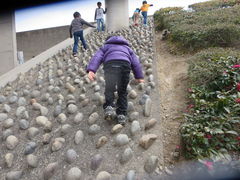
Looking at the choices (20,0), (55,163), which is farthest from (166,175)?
(20,0)

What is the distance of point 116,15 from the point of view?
27.0 ft

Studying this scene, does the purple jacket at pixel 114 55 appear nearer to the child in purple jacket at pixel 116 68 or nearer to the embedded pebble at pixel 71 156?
the child in purple jacket at pixel 116 68

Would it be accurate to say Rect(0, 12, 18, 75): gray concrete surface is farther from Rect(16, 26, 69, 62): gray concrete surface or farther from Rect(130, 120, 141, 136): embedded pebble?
Rect(16, 26, 69, 62): gray concrete surface

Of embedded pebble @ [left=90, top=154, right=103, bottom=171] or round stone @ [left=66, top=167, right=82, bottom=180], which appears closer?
round stone @ [left=66, top=167, right=82, bottom=180]

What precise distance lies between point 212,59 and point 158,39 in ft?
11.3

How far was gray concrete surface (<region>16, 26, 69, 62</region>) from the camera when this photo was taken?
1436 centimetres

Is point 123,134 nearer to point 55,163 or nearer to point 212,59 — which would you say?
point 55,163

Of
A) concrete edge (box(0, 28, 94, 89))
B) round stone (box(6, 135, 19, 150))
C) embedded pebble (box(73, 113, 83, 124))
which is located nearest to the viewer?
round stone (box(6, 135, 19, 150))

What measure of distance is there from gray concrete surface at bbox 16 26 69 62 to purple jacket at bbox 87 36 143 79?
12.7 meters

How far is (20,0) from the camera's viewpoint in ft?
2.95

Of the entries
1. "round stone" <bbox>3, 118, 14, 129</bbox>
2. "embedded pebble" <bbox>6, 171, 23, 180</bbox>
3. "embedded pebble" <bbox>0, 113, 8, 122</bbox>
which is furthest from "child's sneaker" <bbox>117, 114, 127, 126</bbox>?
"embedded pebble" <bbox>0, 113, 8, 122</bbox>

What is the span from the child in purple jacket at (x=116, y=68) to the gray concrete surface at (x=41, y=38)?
12.7 meters

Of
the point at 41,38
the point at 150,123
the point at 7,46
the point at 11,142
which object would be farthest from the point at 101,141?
the point at 41,38

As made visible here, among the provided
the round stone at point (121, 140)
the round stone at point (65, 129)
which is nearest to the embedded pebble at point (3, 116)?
the round stone at point (65, 129)
